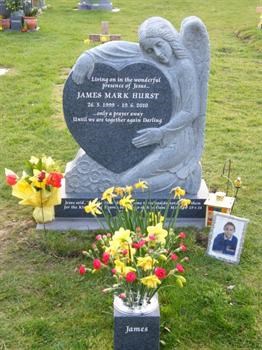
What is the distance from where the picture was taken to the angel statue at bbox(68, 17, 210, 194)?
497 cm

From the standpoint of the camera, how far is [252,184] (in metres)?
6.28

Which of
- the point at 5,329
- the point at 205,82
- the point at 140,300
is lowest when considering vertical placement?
the point at 5,329

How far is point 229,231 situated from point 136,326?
1527 mm

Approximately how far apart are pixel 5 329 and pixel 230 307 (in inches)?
66.2

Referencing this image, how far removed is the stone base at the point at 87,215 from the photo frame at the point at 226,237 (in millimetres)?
523

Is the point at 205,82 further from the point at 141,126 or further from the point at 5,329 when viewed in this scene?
the point at 5,329

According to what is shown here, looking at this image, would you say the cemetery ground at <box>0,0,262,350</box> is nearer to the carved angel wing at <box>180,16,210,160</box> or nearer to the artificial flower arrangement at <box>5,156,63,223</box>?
the artificial flower arrangement at <box>5,156,63,223</box>

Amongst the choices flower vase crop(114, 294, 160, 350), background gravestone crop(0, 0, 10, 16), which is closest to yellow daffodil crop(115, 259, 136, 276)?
flower vase crop(114, 294, 160, 350)

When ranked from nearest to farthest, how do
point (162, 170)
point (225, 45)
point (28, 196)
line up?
point (28, 196) < point (162, 170) < point (225, 45)

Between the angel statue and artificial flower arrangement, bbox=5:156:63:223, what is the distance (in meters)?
0.65

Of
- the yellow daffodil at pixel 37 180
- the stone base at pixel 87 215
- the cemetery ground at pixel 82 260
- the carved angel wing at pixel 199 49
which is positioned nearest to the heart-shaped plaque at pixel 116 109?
the carved angel wing at pixel 199 49

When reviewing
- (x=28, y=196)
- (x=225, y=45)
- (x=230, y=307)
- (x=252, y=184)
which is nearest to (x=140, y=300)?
(x=230, y=307)

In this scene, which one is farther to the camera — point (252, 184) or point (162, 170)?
point (252, 184)

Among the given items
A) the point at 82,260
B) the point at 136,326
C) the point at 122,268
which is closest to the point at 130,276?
the point at 122,268
